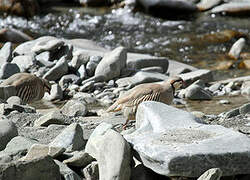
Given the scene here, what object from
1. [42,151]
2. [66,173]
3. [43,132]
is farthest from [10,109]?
[66,173]

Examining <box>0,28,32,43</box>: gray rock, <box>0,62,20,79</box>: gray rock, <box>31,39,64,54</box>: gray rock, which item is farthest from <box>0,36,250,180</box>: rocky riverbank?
<box>0,28,32,43</box>: gray rock

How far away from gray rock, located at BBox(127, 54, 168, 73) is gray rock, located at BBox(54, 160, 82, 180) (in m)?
6.83

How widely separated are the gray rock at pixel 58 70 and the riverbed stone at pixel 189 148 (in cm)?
618

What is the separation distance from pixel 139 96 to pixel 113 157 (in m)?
2.71

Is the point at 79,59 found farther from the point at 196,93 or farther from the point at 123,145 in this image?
the point at 123,145

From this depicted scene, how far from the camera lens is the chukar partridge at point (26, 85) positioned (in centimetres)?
795

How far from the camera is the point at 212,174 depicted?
156 inches

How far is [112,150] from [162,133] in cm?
49

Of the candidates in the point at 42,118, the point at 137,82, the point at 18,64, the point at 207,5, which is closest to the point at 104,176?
the point at 42,118

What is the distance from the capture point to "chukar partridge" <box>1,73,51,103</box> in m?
7.95

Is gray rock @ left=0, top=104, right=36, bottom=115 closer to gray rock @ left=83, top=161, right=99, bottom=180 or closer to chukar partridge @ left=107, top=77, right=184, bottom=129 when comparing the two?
chukar partridge @ left=107, top=77, right=184, bottom=129

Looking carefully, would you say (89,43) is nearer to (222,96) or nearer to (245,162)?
(222,96)

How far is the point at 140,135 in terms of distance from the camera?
4625 mm

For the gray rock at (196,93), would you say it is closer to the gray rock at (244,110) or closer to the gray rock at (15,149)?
the gray rock at (244,110)
